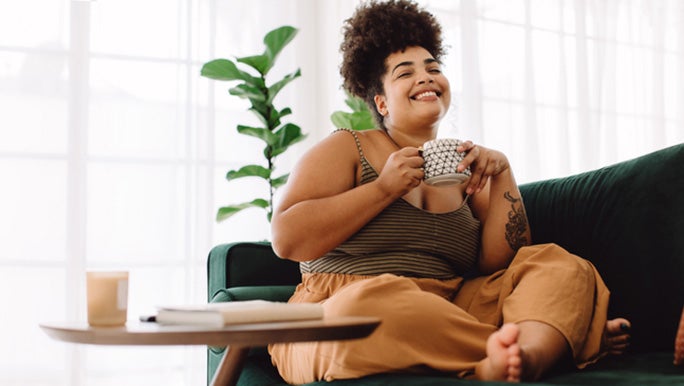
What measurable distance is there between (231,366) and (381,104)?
937mm

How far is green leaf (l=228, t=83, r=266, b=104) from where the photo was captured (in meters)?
2.91

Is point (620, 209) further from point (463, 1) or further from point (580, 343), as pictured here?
point (463, 1)

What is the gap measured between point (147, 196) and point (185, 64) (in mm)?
589

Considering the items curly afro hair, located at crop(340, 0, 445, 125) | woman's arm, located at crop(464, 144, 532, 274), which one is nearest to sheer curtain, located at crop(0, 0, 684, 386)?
curly afro hair, located at crop(340, 0, 445, 125)

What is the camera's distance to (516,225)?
1.74 m

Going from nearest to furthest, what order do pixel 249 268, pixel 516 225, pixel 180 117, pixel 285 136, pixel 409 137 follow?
1. pixel 516 225
2. pixel 409 137
3. pixel 249 268
4. pixel 285 136
5. pixel 180 117

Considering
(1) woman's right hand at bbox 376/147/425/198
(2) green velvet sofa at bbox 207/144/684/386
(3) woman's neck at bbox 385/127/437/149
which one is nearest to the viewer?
(2) green velvet sofa at bbox 207/144/684/386

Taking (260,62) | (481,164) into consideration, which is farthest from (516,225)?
(260,62)

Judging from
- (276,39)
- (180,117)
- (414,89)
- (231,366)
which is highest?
(276,39)

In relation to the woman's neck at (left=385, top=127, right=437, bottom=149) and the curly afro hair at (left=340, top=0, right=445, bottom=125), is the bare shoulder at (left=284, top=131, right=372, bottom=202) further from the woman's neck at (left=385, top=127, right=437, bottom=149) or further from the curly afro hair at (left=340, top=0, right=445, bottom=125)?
the curly afro hair at (left=340, top=0, right=445, bottom=125)

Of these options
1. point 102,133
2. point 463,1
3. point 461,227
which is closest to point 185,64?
Answer: point 102,133

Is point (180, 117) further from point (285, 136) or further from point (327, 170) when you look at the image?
point (327, 170)

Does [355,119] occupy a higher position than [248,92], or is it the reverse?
[248,92]

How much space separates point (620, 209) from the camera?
5.30 ft
